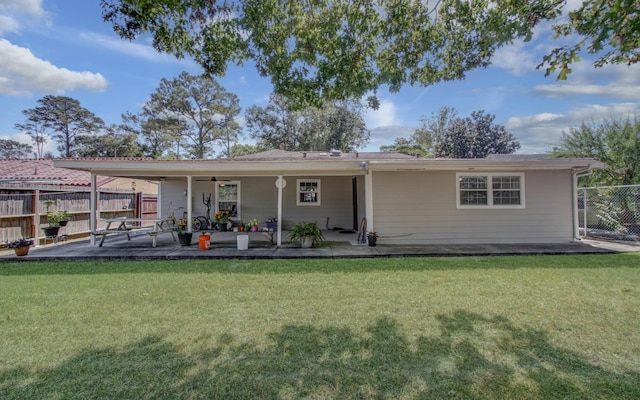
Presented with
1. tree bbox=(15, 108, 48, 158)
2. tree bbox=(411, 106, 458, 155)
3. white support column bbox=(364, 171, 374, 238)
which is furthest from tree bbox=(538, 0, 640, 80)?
tree bbox=(15, 108, 48, 158)

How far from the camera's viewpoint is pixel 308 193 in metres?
11.6

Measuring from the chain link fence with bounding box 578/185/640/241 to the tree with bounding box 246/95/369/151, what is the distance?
18499mm

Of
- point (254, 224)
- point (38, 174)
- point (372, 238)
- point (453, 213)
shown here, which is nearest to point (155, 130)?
point (38, 174)

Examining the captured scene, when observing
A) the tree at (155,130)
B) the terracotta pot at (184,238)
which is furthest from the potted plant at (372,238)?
the tree at (155,130)

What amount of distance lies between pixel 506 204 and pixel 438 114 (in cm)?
2361

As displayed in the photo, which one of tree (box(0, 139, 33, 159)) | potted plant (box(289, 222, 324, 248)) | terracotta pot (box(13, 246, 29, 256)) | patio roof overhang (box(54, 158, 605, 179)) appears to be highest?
tree (box(0, 139, 33, 159))

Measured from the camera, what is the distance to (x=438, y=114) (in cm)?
2947

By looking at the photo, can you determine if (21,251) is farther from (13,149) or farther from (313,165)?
(13,149)

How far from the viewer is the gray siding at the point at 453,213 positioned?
8266mm

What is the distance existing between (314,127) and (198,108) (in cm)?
1183

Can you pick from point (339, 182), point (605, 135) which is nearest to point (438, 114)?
point (605, 135)

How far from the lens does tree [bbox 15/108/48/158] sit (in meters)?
34.6

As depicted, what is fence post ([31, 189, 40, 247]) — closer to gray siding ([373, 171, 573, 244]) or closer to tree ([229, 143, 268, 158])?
gray siding ([373, 171, 573, 244])

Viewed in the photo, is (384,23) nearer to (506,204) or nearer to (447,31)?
(447,31)
